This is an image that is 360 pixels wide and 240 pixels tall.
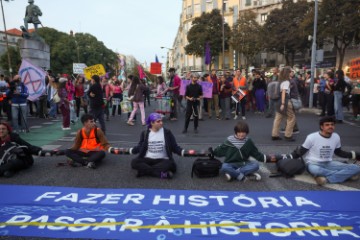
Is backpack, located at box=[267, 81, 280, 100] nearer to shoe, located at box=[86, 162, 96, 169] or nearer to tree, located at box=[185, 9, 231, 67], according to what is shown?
shoe, located at box=[86, 162, 96, 169]

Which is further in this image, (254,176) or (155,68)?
(155,68)

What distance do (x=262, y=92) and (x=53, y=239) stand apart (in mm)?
12315

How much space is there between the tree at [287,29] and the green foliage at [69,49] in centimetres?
3545

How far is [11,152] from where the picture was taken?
19.4 ft

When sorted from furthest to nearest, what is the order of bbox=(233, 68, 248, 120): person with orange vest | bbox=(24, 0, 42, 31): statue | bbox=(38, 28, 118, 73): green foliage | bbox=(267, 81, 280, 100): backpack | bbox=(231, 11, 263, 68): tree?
bbox=(38, 28, 118, 73): green foliage < bbox=(231, 11, 263, 68): tree < bbox=(24, 0, 42, 31): statue < bbox=(233, 68, 248, 120): person with orange vest < bbox=(267, 81, 280, 100): backpack

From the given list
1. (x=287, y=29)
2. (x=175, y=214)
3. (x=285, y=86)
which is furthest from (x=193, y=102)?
(x=287, y=29)

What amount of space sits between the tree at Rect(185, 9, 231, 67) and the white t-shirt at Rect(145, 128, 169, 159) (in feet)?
169

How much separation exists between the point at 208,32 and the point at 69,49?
26243 mm

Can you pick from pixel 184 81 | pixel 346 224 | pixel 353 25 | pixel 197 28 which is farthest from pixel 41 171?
pixel 197 28

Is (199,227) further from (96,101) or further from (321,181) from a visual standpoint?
(96,101)

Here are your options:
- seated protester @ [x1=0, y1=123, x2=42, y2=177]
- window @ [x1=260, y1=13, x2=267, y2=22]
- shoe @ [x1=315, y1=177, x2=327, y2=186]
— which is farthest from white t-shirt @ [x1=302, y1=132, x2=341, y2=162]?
window @ [x1=260, y1=13, x2=267, y2=22]

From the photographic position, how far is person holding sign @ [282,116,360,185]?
5.24 meters

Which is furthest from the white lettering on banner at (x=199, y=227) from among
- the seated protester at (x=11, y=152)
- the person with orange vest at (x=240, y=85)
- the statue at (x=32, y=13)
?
the statue at (x=32, y=13)

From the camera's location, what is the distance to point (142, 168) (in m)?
5.61
